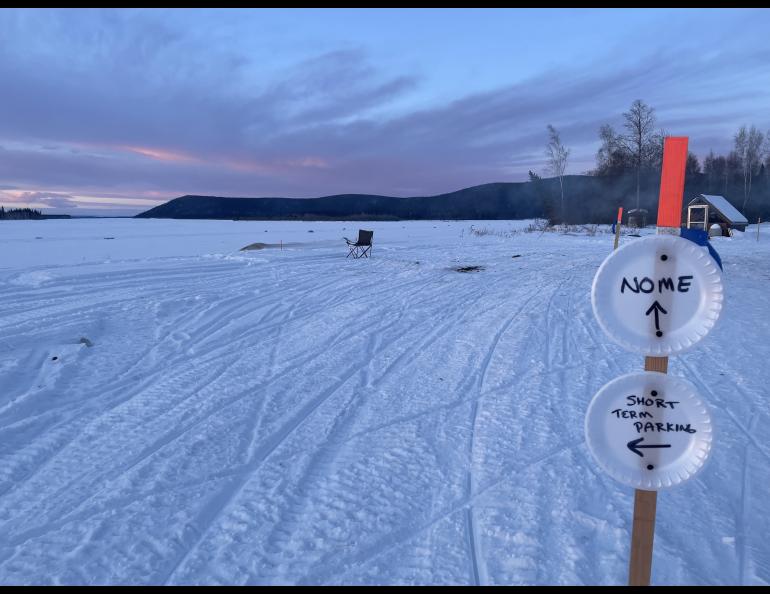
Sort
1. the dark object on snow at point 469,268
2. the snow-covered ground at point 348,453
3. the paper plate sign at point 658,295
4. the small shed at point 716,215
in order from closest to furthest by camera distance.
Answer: the paper plate sign at point 658,295, the snow-covered ground at point 348,453, the dark object on snow at point 469,268, the small shed at point 716,215

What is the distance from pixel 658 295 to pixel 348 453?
8.82 ft

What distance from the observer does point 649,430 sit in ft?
5.80

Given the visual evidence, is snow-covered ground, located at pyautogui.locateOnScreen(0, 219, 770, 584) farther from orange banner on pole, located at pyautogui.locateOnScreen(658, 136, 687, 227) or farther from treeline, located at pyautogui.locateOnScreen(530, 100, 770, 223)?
treeline, located at pyautogui.locateOnScreen(530, 100, 770, 223)

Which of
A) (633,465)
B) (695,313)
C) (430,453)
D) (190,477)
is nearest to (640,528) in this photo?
(633,465)

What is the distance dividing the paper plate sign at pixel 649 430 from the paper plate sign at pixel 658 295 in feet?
0.48

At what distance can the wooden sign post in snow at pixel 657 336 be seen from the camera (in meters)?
1.69

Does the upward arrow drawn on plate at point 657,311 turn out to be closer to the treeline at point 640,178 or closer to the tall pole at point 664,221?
the tall pole at point 664,221

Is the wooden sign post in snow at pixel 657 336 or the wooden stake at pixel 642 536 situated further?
the wooden stake at pixel 642 536

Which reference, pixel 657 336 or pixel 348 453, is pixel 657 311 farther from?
pixel 348 453

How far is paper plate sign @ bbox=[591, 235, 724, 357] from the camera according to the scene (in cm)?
167

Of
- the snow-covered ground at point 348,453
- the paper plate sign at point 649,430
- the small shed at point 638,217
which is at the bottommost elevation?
the snow-covered ground at point 348,453

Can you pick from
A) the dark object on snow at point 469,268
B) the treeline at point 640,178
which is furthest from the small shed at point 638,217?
the dark object on snow at point 469,268

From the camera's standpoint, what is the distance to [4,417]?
14.5ft

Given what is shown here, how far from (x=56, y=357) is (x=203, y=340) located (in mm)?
1806
